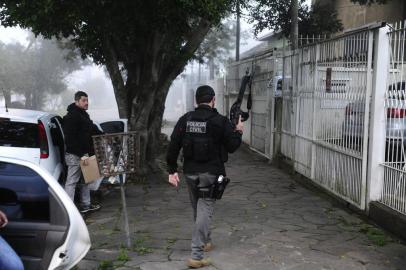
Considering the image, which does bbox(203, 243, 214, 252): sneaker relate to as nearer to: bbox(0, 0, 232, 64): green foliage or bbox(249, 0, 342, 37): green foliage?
bbox(0, 0, 232, 64): green foliage

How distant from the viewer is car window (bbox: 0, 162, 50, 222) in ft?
14.2

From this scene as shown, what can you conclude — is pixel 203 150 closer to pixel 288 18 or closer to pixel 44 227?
pixel 44 227

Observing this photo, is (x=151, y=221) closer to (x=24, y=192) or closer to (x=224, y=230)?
(x=224, y=230)

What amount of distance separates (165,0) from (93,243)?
Result: 3965 mm

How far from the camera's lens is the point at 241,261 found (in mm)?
5422

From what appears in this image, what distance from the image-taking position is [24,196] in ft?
14.9

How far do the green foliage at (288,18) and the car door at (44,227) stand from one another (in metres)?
13.8

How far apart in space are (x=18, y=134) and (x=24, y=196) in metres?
2.68

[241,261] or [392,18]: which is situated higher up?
[392,18]

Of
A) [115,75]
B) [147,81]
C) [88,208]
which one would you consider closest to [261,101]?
[147,81]

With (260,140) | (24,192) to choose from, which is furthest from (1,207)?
(260,140)

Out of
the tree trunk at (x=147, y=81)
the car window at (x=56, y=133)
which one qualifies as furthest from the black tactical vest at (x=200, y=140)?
the tree trunk at (x=147, y=81)

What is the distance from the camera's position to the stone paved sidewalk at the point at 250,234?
17.7ft

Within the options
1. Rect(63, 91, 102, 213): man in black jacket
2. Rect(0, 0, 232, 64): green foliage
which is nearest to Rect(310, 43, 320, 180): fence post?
Rect(0, 0, 232, 64): green foliage
